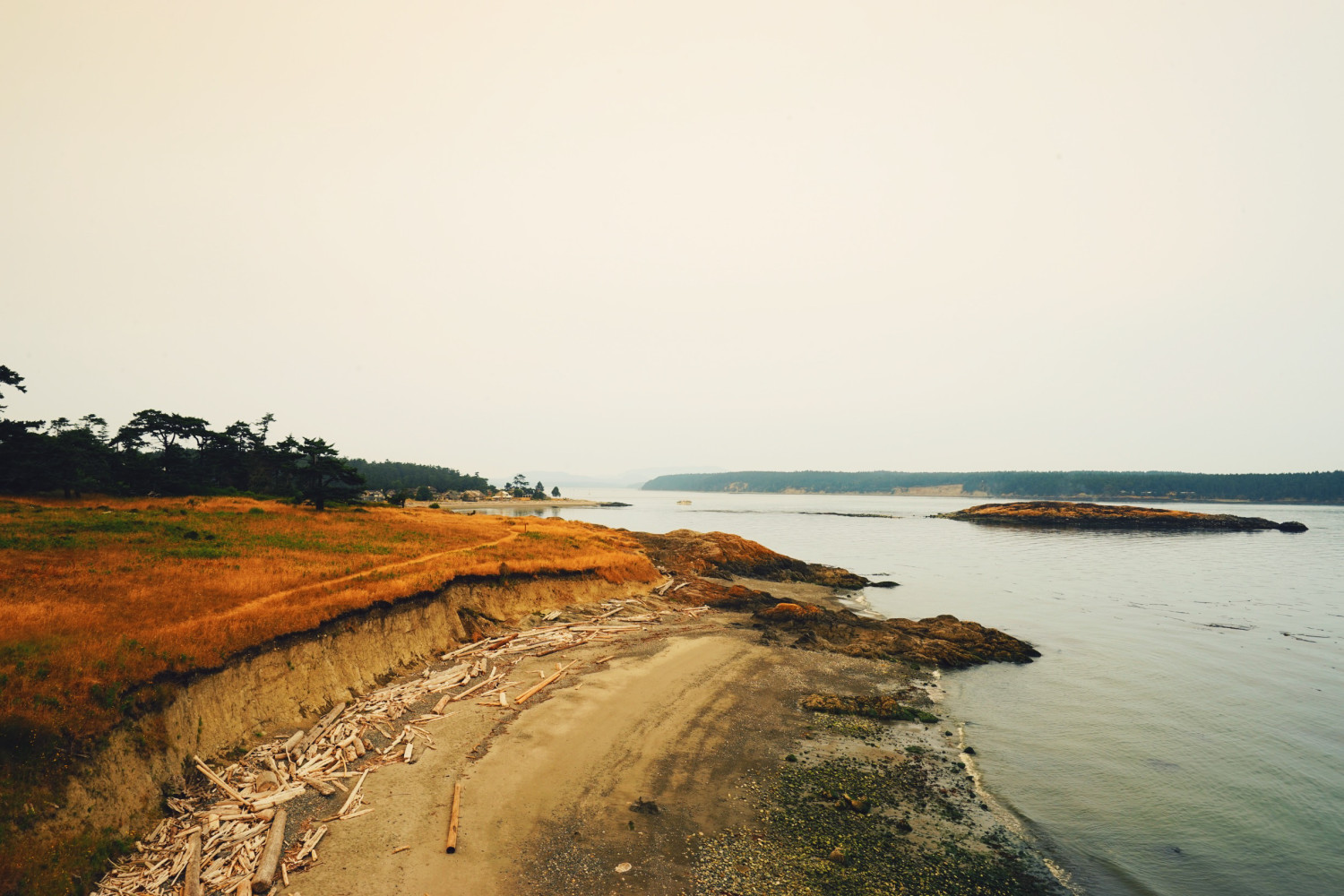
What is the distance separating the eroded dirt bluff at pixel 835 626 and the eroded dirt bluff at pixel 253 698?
16.0m

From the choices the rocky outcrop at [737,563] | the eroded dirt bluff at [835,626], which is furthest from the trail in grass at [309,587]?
the rocky outcrop at [737,563]

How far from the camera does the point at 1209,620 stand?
38.4 metres

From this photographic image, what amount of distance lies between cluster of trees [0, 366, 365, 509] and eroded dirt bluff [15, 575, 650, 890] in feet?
98.9

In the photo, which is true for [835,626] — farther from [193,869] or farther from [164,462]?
[164,462]

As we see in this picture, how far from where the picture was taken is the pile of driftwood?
1027 cm

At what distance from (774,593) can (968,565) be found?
35.8 m

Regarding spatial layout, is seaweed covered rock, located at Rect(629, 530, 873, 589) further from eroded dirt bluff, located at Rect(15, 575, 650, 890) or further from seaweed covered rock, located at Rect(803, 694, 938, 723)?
seaweed covered rock, located at Rect(803, 694, 938, 723)

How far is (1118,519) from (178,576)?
167 metres

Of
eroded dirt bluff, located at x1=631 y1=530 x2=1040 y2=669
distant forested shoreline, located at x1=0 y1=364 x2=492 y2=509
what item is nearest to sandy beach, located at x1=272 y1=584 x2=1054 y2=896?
eroded dirt bluff, located at x1=631 y1=530 x2=1040 y2=669

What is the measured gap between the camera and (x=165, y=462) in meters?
56.1

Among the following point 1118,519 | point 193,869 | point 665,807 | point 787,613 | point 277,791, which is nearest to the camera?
point 193,869

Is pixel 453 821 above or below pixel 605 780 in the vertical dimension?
above

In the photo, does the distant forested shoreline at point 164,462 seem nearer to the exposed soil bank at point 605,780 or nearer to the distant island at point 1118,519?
the exposed soil bank at point 605,780

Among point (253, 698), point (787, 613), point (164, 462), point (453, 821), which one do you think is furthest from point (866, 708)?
point (164, 462)
